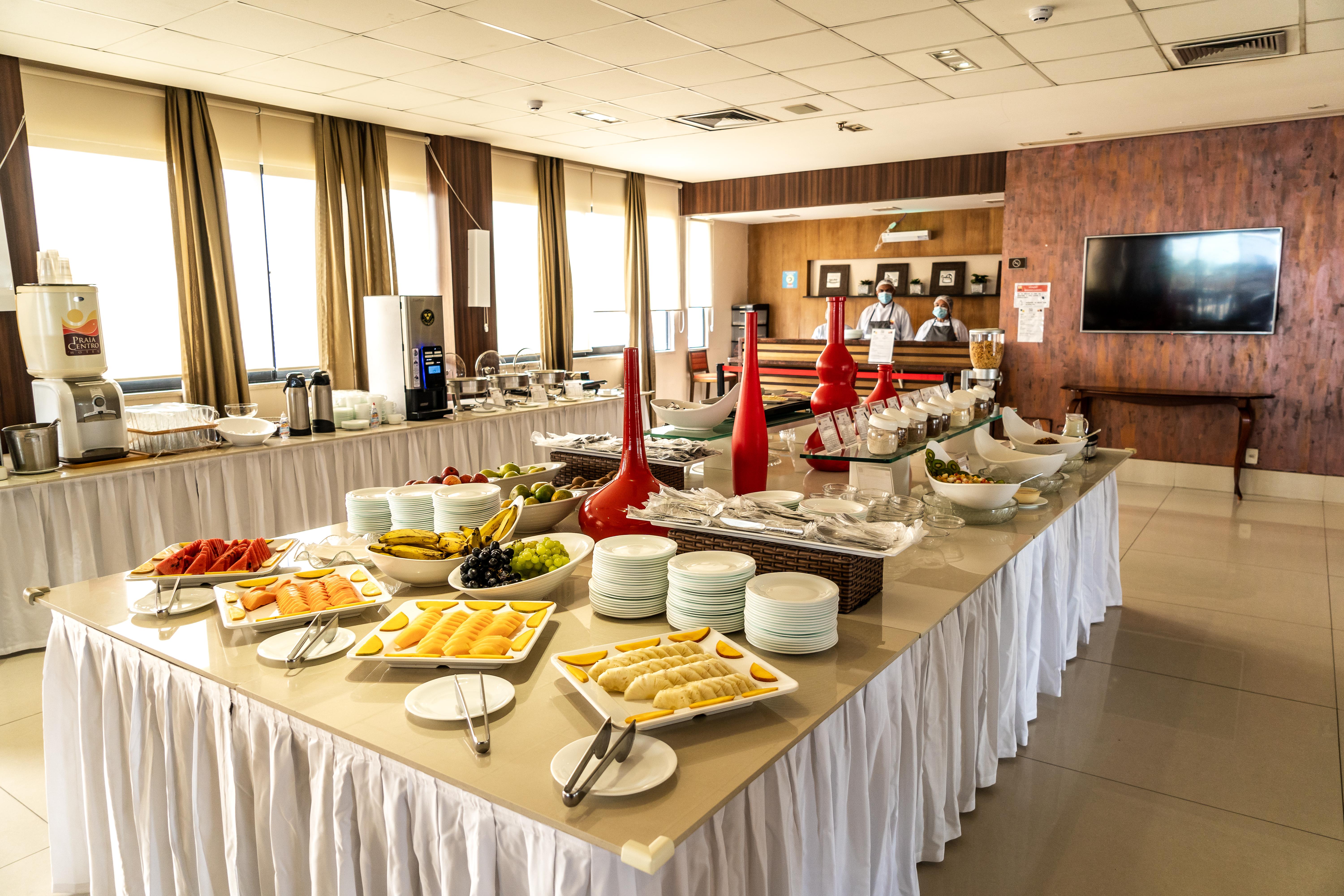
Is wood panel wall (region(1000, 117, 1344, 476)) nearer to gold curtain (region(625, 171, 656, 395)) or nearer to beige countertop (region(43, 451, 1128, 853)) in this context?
gold curtain (region(625, 171, 656, 395))

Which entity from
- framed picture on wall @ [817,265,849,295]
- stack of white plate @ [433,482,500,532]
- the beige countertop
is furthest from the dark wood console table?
stack of white plate @ [433,482,500,532]

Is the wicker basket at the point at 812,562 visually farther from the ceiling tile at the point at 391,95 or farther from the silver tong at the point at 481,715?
the ceiling tile at the point at 391,95

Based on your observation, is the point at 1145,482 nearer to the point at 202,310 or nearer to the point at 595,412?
the point at 595,412

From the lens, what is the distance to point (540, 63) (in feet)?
15.5

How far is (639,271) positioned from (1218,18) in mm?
6278

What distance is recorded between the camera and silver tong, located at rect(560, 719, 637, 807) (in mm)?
1091

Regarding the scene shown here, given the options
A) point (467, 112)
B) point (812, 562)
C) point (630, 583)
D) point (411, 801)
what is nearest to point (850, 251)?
point (467, 112)

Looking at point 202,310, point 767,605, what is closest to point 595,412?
point 202,310

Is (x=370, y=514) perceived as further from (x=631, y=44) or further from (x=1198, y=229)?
(x=1198, y=229)

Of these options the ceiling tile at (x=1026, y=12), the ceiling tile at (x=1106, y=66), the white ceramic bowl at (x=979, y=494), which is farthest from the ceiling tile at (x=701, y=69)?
the white ceramic bowl at (x=979, y=494)

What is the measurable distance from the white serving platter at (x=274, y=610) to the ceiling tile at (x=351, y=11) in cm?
298

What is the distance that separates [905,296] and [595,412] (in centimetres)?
610

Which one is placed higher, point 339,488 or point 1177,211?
point 1177,211

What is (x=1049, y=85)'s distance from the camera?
17.0 feet
